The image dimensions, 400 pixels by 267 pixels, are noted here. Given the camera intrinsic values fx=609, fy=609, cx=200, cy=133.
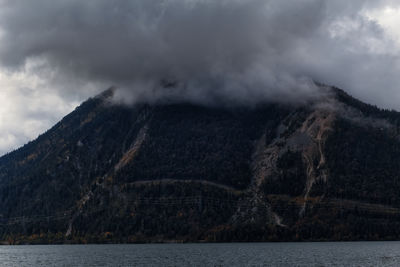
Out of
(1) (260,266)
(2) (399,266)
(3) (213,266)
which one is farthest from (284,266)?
(2) (399,266)

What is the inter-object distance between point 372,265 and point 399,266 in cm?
1017

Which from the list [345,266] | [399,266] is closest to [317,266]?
[345,266]

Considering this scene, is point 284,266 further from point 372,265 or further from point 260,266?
point 372,265

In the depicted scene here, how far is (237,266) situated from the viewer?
7844 inches

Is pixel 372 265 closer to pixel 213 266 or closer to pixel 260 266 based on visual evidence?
pixel 260 266

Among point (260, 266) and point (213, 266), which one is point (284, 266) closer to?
point (260, 266)

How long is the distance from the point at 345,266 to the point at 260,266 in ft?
89.4

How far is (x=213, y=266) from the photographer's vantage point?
200 m

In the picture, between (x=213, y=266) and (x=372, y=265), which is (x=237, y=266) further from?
(x=372, y=265)

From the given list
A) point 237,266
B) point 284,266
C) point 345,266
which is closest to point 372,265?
point 345,266

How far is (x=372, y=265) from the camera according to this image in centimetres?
19712

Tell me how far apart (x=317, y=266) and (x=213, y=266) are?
33.6m

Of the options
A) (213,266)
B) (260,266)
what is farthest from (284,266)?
(213,266)

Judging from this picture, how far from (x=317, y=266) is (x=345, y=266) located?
897 centimetres
